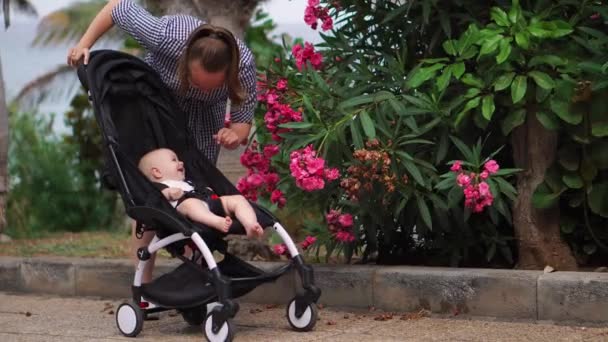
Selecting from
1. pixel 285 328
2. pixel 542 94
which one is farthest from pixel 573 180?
pixel 285 328

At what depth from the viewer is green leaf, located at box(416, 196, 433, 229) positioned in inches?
244

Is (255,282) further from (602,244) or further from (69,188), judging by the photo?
(69,188)

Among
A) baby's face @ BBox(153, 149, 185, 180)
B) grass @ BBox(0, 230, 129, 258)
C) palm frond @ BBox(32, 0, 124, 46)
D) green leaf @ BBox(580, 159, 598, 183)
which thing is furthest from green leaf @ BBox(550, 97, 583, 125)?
palm frond @ BBox(32, 0, 124, 46)

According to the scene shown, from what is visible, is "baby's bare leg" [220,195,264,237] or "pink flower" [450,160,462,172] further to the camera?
"pink flower" [450,160,462,172]

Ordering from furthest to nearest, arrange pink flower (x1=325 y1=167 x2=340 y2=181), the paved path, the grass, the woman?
the grass < pink flower (x1=325 y1=167 x2=340 y2=181) < the woman < the paved path

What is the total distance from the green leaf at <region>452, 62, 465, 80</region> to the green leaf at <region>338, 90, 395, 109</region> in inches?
14.6

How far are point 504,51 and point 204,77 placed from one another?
1548 millimetres

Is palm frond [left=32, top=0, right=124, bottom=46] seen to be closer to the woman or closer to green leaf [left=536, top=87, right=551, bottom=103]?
the woman

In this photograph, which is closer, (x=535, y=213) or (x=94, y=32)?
(x=94, y=32)

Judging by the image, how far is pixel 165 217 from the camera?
5.57 metres

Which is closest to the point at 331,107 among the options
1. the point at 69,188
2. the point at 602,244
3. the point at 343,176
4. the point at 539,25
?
the point at 343,176

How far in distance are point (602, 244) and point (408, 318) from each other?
4.32 ft

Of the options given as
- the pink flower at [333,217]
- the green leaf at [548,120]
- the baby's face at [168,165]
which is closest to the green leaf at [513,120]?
the green leaf at [548,120]

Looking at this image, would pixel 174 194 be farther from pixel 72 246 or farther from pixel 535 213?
pixel 72 246
